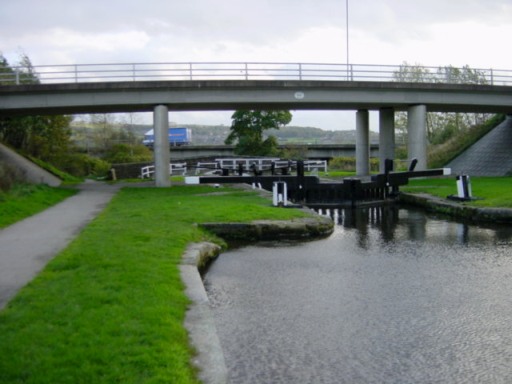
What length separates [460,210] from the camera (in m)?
17.3

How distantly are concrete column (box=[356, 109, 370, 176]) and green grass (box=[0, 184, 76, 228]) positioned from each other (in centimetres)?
1928

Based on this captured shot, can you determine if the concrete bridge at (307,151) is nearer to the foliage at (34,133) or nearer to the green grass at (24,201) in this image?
the foliage at (34,133)

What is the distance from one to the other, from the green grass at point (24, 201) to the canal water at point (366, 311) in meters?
6.58

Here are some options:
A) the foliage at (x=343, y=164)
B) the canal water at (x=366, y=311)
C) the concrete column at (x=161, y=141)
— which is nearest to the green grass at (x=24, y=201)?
the concrete column at (x=161, y=141)

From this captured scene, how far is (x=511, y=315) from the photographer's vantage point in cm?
738

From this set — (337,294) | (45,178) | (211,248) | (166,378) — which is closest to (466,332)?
(337,294)

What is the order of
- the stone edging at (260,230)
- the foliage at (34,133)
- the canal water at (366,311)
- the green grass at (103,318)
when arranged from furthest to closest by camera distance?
the foliage at (34,133)
the stone edging at (260,230)
the canal water at (366,311)
the green grass at (103,318)

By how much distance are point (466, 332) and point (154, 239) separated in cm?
630

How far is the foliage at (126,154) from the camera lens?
4475cm

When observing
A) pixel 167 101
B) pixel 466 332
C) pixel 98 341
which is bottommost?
pixel 466 332

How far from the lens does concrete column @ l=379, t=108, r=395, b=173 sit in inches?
1308

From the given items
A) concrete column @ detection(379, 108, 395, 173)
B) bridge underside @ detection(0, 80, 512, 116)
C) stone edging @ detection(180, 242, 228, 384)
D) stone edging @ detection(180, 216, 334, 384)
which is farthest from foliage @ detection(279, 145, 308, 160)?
stone edging @ detection(180, 242, 228, 384)

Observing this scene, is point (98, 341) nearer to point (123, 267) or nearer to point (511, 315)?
point (123, 267)

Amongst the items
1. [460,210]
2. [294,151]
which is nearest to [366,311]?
[460,210]
